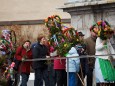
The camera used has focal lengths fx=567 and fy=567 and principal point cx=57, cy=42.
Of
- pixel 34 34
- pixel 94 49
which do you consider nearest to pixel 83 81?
pixel 94 49

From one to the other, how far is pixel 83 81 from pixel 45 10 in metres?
27.3

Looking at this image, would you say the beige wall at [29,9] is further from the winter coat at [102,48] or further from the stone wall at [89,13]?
the winter coat at [102,48]

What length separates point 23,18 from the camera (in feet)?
139

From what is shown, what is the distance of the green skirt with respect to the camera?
13.5 metres

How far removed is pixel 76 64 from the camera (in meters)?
14.0

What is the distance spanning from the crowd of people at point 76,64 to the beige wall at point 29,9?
81.6 ft

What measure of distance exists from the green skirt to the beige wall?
2735 cm

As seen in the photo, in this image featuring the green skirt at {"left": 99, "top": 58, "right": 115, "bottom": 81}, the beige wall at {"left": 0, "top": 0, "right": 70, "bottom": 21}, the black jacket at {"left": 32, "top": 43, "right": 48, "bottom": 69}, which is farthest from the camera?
the beige wall at {"left": 0, "top": 0, "right": 70, "bottom": 21}

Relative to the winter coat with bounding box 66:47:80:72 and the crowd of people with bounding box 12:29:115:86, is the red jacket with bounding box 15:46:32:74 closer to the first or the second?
the crowd of people with bounding box 12:29:115:86

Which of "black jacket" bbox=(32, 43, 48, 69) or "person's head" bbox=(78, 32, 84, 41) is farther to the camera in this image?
"black jacket" bbox=(32, 43, 48, 69)

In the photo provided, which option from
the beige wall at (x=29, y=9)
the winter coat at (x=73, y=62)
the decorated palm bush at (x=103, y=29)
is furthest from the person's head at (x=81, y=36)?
the beige wall at (x=29, y=9)

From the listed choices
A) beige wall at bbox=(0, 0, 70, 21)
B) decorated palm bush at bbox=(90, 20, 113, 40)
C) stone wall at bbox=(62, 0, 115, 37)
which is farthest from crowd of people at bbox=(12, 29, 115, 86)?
beige wall at bbox=(0, 0, 70, 21)

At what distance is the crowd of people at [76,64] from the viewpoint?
13594 millimetres

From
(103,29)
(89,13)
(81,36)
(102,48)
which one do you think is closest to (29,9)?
(89,13)
